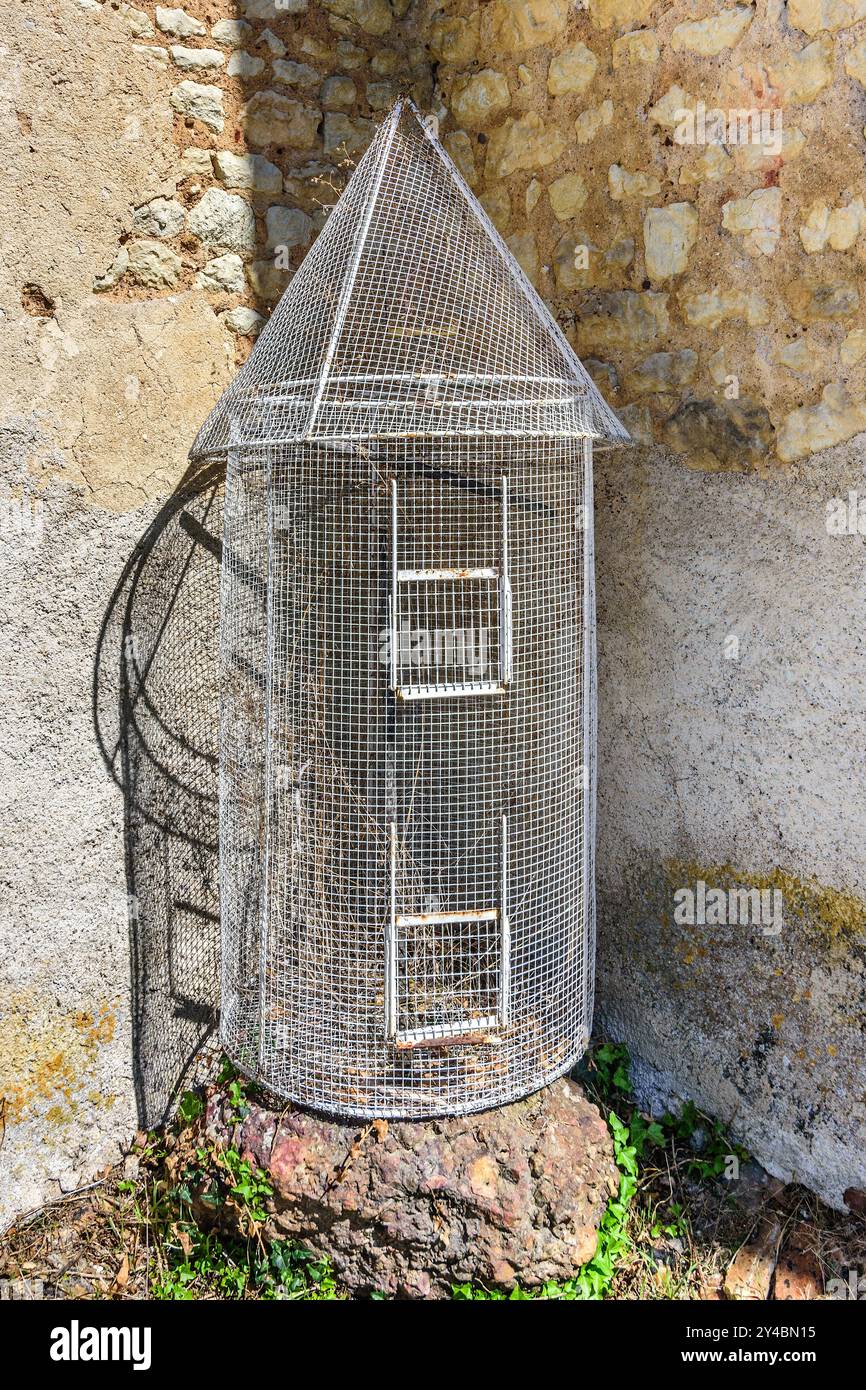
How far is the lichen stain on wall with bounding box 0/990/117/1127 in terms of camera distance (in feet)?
9.43

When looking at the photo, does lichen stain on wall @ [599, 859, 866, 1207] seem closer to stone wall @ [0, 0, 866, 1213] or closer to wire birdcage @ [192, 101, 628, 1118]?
stone wall @ [0, 0, 866, 1213]

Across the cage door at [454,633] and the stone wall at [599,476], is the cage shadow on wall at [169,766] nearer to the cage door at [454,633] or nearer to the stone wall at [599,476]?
the stone wall at [599,476]

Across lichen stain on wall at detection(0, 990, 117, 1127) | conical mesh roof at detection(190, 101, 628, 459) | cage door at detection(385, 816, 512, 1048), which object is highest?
conical mesh roof at detection(190, 101, 628, 459)

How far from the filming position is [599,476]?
3195mm

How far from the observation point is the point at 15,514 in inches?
109

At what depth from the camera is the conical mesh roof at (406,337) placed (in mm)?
2518

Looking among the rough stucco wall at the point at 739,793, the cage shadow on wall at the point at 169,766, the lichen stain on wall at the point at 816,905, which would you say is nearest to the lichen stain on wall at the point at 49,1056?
the cage shadow on wall at the point at 169,766

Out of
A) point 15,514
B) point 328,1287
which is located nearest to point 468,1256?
point 328,1287

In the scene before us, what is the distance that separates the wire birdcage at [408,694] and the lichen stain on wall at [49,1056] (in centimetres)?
44

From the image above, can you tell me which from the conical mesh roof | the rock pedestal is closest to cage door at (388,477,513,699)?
the conical mesh roof

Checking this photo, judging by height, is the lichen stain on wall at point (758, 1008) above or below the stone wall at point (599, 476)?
below

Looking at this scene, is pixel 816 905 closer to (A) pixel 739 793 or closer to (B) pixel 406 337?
(A) pixel 739 793

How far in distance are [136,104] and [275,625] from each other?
4.94ft

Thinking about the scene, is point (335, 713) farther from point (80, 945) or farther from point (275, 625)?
point (80, 945)
